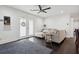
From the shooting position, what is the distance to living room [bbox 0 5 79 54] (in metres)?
1.96

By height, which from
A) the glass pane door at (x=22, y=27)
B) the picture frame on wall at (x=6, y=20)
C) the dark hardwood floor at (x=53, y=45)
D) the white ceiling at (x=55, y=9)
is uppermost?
the white ceiling at (x=55, y=9)

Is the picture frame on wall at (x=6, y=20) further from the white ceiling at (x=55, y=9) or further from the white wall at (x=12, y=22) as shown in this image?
the white ceiling at (x=55, y=9)

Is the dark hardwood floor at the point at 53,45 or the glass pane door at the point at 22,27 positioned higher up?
the glass pane door at the point at 22,27

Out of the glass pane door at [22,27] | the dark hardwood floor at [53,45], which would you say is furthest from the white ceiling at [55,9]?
the dark hardwood floor at [53,45]

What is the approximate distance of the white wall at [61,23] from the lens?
1994mm

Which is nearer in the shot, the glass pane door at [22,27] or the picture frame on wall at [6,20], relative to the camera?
the picture frame on wall at [6,20]

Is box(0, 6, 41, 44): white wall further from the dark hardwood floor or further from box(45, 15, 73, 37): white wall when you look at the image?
box(45, 15, 73, 37): white wall

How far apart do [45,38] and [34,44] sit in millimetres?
349

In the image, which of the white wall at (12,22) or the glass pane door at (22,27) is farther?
the glass pane door at (22,27)

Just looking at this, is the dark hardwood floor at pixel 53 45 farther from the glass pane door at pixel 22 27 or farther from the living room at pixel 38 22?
the glass pane door at pixel 22 27

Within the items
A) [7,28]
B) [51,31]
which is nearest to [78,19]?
[51,31]

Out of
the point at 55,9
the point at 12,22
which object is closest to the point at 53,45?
the point at 55,9

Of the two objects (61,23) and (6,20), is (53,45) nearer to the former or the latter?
(61,23)

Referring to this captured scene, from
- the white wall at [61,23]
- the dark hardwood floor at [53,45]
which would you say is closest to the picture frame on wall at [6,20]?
the dark hardwood floor at [53,45]
